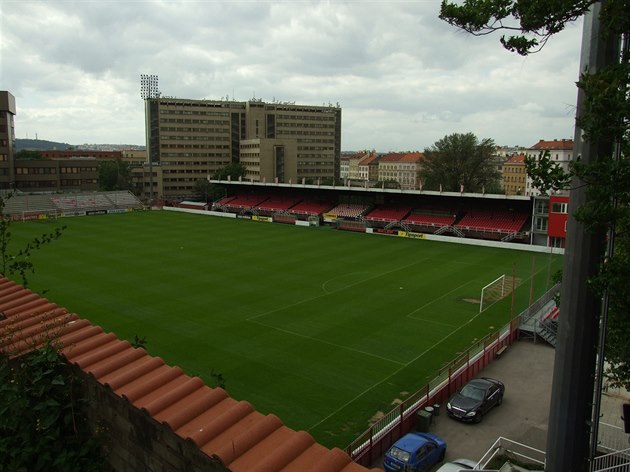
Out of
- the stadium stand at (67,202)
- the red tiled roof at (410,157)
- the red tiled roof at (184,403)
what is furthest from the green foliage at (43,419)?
the red tiled roof at (410,157)

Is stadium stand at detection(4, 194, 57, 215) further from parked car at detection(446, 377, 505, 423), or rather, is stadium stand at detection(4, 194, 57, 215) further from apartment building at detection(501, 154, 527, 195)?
apartment building at detection(501, 154, 527, 195)

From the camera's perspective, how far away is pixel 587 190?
6.43 meters

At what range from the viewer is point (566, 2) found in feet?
20.9

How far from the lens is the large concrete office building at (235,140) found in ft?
409

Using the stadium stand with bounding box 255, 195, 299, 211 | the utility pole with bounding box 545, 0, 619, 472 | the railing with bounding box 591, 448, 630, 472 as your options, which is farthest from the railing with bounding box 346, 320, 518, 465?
the stadium stand with bounding box 255, 195, 299, 211

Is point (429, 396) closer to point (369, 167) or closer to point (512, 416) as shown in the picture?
point (512, 416)

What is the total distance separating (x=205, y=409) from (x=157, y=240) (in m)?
46.2

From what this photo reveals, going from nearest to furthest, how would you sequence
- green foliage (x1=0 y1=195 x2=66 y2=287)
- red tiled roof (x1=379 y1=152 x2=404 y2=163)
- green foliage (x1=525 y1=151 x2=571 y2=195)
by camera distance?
1. green foliage (x1=525 y1=151 x2=571 y2=195)
2. green foliage (x1=0 y1=195 x2=66 y2=287)
3. red tiled roof (x1=379 y1=152 x2=404 y2=163)

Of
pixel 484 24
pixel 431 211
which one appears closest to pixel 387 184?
pixel 431 211

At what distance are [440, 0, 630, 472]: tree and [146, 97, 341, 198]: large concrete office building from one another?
353 ft

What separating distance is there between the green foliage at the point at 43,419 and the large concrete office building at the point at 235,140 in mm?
107409

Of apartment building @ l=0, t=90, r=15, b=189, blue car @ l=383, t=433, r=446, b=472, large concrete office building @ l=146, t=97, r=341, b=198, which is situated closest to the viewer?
blue car @ l=383, t=433, r=446, b=472

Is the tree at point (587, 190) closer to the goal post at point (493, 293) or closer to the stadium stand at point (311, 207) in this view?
the goal post at point (493, 293)

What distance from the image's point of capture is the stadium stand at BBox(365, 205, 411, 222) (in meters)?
61.2
